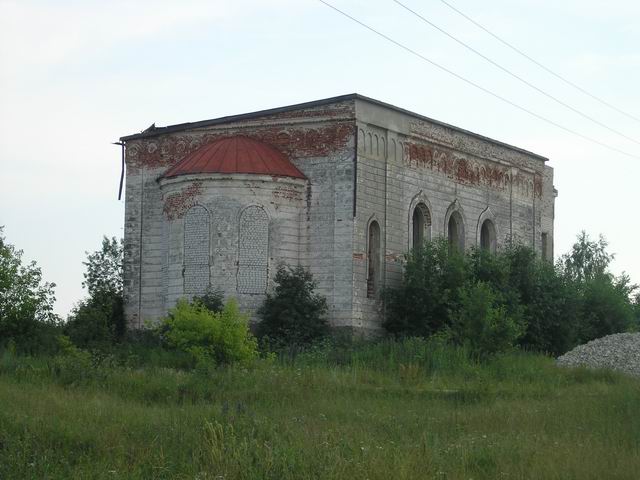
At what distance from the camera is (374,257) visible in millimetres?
33625

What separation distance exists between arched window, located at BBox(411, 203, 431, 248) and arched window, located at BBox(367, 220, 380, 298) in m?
2.38

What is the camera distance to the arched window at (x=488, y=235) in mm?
38938

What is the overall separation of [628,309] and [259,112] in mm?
15017

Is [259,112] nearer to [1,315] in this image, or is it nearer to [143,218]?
[143,218]

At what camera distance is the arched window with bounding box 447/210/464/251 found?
37.4 m

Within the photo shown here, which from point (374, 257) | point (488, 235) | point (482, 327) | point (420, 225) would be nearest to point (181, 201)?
point (374, 257)

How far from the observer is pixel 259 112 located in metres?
34.0

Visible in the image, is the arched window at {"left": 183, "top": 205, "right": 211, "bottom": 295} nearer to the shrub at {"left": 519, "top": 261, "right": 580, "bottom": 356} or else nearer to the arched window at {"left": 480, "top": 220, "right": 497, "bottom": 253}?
the shrub at {"left": 519, "top": 261, "right": 580, "bottom": 356}

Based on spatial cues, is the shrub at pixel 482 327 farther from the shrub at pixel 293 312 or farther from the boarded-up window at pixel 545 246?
the boarded-up window at pixel 545 246

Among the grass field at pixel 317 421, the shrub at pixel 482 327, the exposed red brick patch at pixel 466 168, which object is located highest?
the exposed red brick patch at pixel 466 168

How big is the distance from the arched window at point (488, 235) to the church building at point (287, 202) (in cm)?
251

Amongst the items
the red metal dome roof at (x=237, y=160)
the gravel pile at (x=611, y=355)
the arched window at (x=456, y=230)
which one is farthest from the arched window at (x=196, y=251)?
the gravel pile at (x=611, y=355)

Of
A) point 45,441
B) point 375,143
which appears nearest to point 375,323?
point 375,143

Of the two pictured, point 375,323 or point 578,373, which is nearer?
point 578,373
